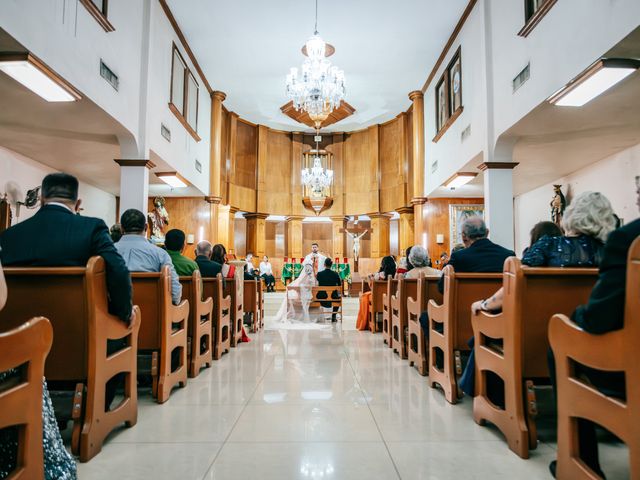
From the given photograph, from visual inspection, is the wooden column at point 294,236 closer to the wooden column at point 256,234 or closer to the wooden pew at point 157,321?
the wooden column at point 256,234

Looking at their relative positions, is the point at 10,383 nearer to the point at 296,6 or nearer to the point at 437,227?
the point at 296,6

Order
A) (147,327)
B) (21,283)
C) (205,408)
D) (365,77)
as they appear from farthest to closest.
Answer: (365,77) < (147,327) < (205,408) < (21,283)

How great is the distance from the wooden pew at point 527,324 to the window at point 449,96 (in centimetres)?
624

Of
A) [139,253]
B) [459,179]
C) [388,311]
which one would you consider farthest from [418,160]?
[139,253]

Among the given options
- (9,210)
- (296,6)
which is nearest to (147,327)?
(9,210)

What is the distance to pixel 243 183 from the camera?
1309cm

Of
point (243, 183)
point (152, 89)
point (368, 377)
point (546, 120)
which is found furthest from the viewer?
point (243, 183)

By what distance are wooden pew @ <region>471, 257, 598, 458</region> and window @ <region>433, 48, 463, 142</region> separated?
624 cm

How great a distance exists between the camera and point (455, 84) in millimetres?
8117

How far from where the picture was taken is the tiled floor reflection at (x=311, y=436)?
180cm

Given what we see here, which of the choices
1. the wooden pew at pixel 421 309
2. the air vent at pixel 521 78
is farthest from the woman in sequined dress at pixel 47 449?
the air vent at pixel 521 78

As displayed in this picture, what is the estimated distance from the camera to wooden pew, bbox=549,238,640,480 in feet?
4.06

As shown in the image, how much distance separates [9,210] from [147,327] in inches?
227

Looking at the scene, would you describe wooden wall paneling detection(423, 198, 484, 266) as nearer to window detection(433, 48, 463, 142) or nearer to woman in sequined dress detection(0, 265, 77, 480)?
window detection(433, 48, 463, 142)
